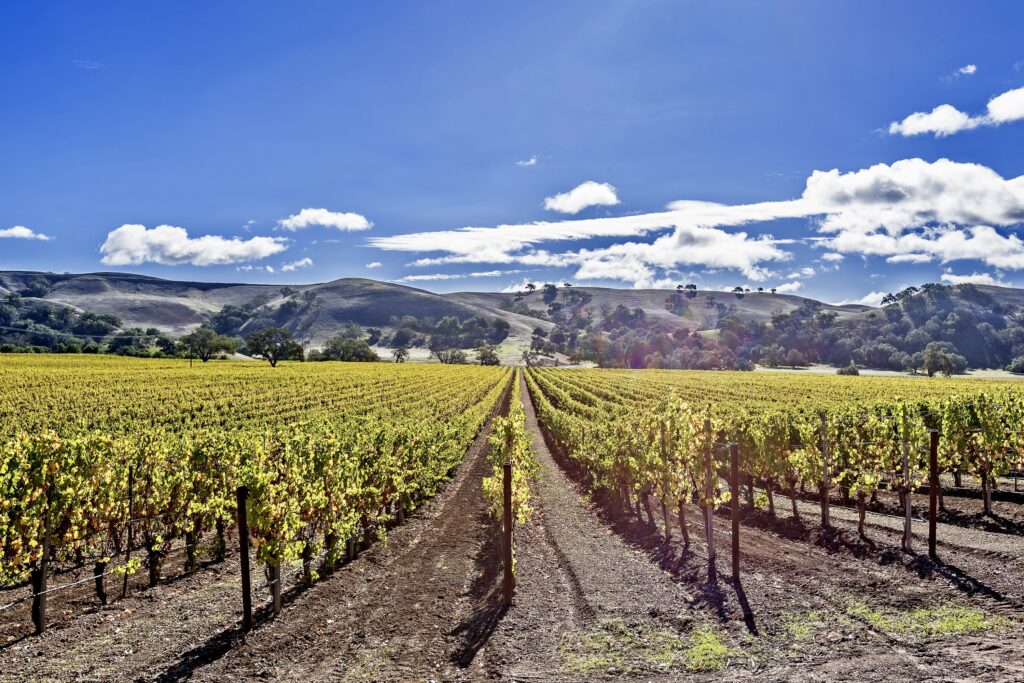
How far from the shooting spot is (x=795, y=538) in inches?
587

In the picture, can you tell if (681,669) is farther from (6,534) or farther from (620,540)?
(6,534)

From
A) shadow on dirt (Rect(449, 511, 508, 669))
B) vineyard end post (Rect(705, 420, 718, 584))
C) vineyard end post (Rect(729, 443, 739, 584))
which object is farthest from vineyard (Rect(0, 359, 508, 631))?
vineyard end post (Rect(729, 443, 739, 584))

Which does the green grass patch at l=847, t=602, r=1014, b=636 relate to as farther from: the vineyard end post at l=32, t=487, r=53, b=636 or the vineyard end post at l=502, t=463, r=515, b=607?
the vineyard end post at l=32, t=487, r=53, b=636

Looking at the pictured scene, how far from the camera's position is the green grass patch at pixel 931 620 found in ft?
30.0

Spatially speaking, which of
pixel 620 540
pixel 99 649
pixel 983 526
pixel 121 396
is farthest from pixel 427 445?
pixel 121 396

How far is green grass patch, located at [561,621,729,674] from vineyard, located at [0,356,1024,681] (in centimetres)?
4

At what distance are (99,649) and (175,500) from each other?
3.67 m

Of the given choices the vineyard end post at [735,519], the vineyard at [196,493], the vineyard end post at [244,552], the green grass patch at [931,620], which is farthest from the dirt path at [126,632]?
the green grass patch at [931,620]

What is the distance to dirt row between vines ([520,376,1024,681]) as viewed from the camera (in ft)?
26.8

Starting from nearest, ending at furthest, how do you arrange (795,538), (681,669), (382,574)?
(681,669)
(382,574)
(795,538)

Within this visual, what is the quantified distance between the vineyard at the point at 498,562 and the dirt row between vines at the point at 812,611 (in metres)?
0.05

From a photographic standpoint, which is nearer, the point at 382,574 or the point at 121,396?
the point at 382,574

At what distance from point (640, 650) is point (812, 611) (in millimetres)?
3369

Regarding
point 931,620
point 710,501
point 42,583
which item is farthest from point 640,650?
point 42,583
